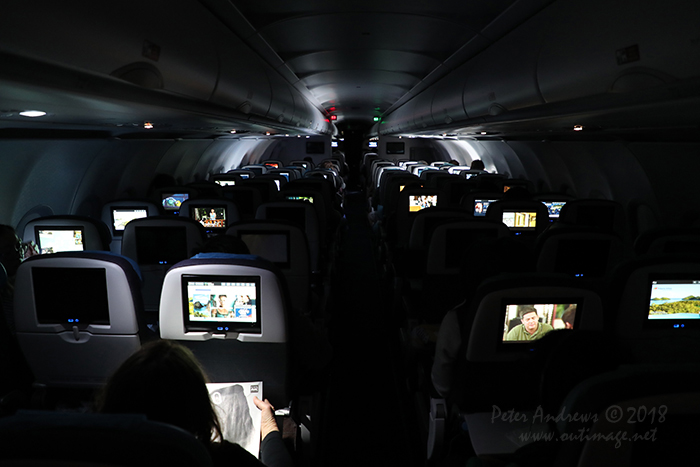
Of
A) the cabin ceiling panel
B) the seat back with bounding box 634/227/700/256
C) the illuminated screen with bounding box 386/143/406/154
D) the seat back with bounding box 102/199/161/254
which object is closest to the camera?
the seat back with bounding box 634/227/700/256

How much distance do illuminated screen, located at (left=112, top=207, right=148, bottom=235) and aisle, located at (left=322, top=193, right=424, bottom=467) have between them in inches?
125

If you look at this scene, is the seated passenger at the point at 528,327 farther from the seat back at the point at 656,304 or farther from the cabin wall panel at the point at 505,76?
the cabin wall panel at the point at 505,76

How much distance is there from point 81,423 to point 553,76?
182 inches

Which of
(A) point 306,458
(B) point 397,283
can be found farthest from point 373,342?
(A) point 306,458

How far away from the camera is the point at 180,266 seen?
2.79 metres

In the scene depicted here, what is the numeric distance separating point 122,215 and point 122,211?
0.21 feet

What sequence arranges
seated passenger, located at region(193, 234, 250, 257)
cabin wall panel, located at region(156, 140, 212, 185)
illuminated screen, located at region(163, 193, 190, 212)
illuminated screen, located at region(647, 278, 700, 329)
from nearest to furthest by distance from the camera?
illuminated screen, located at region(647, 278, 700, 329)
seated passenger, located at region(193, 234, 250, 257)
illuminated screen, located at region(163, 193, 190, 212)
cabin wall panel, located at region(156, 140, 212, 185)

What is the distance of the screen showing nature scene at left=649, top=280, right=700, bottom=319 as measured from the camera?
3107 mm

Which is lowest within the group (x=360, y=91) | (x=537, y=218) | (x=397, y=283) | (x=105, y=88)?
(x=397, y=283)

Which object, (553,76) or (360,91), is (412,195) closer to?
(553,76)

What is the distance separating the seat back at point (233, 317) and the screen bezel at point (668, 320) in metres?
2.26

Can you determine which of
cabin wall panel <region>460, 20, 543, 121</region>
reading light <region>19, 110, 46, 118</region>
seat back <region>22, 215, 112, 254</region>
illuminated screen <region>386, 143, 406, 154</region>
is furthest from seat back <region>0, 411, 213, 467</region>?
illuminated screen <region>386, 143, 406, 154</region>

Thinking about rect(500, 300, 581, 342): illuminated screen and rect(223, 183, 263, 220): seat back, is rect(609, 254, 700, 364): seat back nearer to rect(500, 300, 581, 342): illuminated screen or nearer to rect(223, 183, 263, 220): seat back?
rect(500, 300, 581, 342): illuminated screen

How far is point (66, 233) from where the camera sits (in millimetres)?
5656
